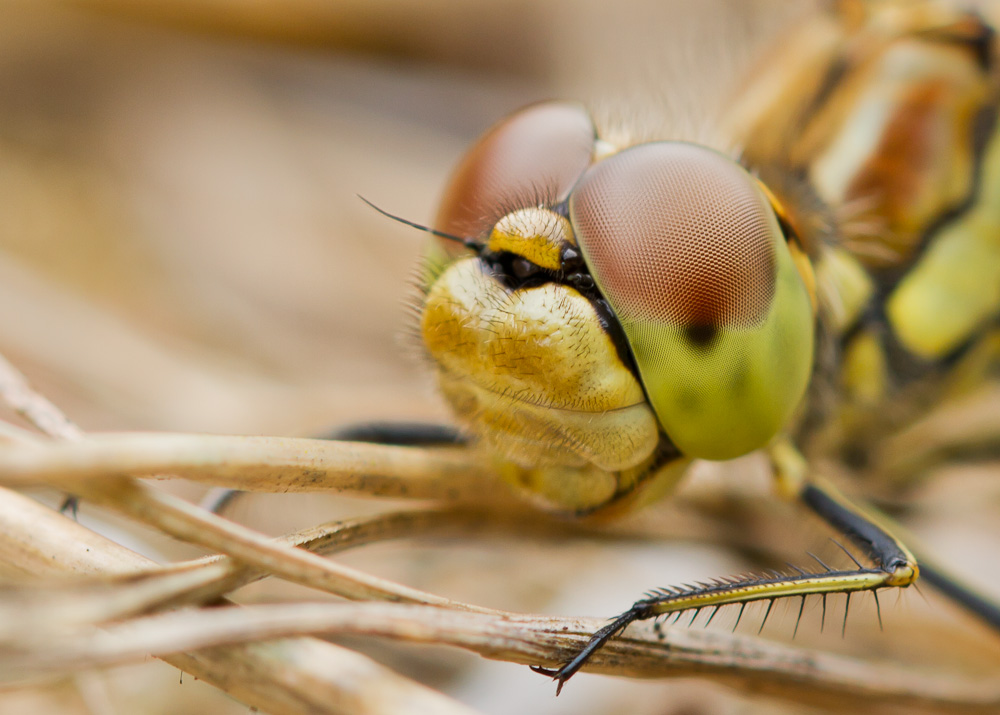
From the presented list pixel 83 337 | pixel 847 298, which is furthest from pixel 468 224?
pixel 83 337

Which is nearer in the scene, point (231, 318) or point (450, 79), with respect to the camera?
point (231, 318)

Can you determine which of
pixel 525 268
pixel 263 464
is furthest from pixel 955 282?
pixel 263 464

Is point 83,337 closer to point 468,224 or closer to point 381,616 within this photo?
point 468,224

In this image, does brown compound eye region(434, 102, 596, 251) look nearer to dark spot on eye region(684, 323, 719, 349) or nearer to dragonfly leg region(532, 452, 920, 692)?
dark spot on eye region(684, 323, 719, 349)

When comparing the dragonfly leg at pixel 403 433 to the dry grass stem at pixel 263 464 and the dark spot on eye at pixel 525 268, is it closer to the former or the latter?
the dry grass stem at pixel 263 464

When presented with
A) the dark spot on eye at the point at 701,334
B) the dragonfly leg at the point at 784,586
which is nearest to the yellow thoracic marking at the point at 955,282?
the dragonfly leg at the point at 784,586

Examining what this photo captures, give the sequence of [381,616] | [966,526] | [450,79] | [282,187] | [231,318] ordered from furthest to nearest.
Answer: [450,79]
[282,187]
[231,318]
[966,526]
[381,616]

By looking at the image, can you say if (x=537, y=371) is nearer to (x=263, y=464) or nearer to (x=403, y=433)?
(x=263, y=464)
